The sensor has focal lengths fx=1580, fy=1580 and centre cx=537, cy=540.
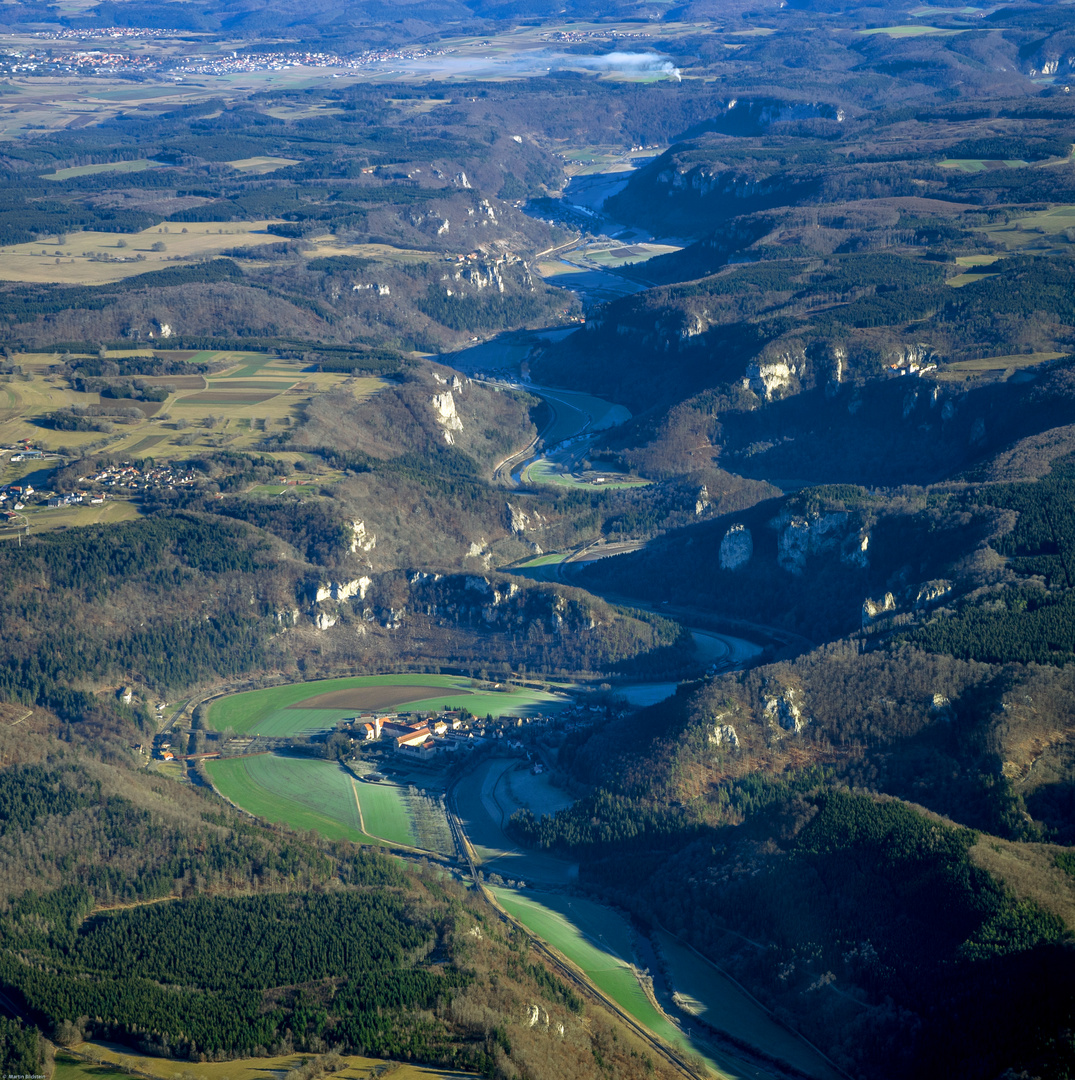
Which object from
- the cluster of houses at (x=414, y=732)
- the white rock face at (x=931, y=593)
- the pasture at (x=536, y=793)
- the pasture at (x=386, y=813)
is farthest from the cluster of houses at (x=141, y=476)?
the white rock face at (x=931, y=593)

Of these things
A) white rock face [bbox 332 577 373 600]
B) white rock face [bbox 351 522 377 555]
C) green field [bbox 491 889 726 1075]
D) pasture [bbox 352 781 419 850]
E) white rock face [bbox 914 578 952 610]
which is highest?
white rock face [bbox 914 578 952 610]

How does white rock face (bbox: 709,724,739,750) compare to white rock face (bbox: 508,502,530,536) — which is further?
white rock face (bbox: 508,502,530,536)

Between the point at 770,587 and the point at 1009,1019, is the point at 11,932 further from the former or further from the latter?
the point at 770,587

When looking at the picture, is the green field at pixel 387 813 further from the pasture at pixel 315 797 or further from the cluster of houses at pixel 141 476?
the cluster of houses at pixel 141 476

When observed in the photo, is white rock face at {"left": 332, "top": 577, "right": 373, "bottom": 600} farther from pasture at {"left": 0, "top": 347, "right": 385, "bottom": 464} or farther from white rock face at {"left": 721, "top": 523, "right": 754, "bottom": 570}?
white rock face at {"left": 721, "top": 523, "right": 754, "bottom": 570}

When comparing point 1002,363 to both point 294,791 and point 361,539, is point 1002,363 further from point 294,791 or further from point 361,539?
point 294,791

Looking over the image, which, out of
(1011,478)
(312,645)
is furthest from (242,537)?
(1011,478)

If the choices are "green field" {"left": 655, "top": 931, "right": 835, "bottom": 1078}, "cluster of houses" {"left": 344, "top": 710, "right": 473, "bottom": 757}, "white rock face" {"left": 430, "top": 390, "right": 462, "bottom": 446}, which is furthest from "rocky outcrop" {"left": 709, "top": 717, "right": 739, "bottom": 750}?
"white rock face" {"left": 430, "top": 390, "right": 462, "bottom": 446}
